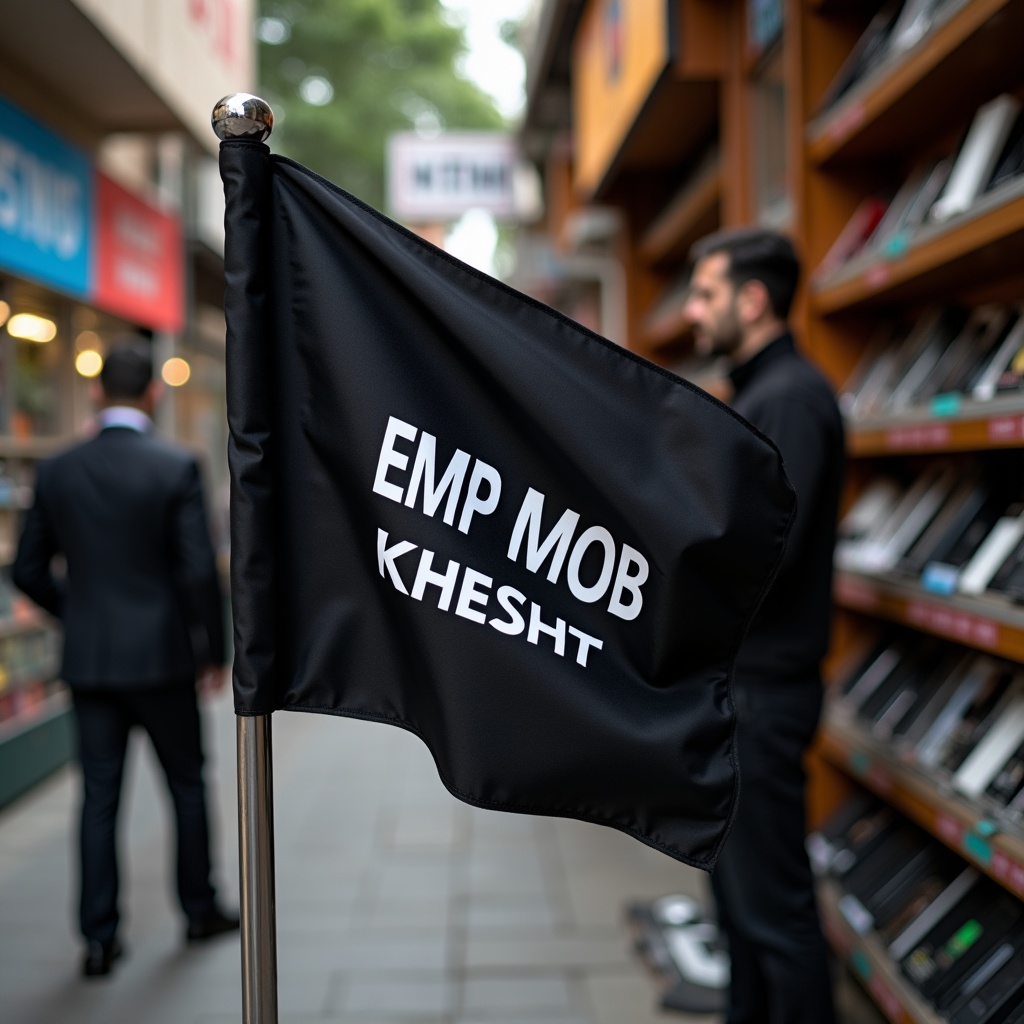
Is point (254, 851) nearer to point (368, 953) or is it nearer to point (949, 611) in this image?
point (949, 611)

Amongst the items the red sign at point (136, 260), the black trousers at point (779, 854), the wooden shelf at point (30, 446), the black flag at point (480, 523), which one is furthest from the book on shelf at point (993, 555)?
the red sign at point (136, 260)

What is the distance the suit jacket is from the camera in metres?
3.68

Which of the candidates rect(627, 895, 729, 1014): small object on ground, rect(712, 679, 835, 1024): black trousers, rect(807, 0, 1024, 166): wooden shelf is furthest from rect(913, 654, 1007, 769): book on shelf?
rect(807, 0, 1024, 166): wooden shelf

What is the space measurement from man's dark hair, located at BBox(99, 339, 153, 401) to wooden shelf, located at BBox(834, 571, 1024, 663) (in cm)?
237

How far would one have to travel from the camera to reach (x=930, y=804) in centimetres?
277

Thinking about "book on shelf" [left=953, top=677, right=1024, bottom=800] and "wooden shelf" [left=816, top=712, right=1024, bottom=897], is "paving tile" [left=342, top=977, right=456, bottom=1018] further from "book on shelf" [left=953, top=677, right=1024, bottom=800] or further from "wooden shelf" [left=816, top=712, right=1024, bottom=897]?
"book on shelf" [left=953, top=677, right=1024, bottom=800]

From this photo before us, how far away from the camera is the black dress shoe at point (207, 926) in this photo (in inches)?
152

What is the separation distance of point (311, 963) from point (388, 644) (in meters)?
2.46

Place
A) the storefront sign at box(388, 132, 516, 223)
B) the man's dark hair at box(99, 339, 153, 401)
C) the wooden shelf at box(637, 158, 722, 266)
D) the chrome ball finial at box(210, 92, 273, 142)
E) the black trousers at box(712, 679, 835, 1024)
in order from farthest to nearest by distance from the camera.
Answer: the storefront sign at box(388, 132, 516, 223), the wooden shelf at box(637, 158, 722, 266), the man's dark hair at box(99, 339, 153, 401), the black trousers at box(712, 679, 835, 1024), the chrome ball finial at box(210, 92, 273, 142)

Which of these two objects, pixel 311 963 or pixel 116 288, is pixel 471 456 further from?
pixel 116 288

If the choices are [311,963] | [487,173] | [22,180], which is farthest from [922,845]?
[487,173]

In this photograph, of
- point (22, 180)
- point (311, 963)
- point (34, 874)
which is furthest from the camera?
point (22, 180)

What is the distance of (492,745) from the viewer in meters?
1.55

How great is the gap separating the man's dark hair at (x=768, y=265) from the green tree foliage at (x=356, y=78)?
16.5 metres
